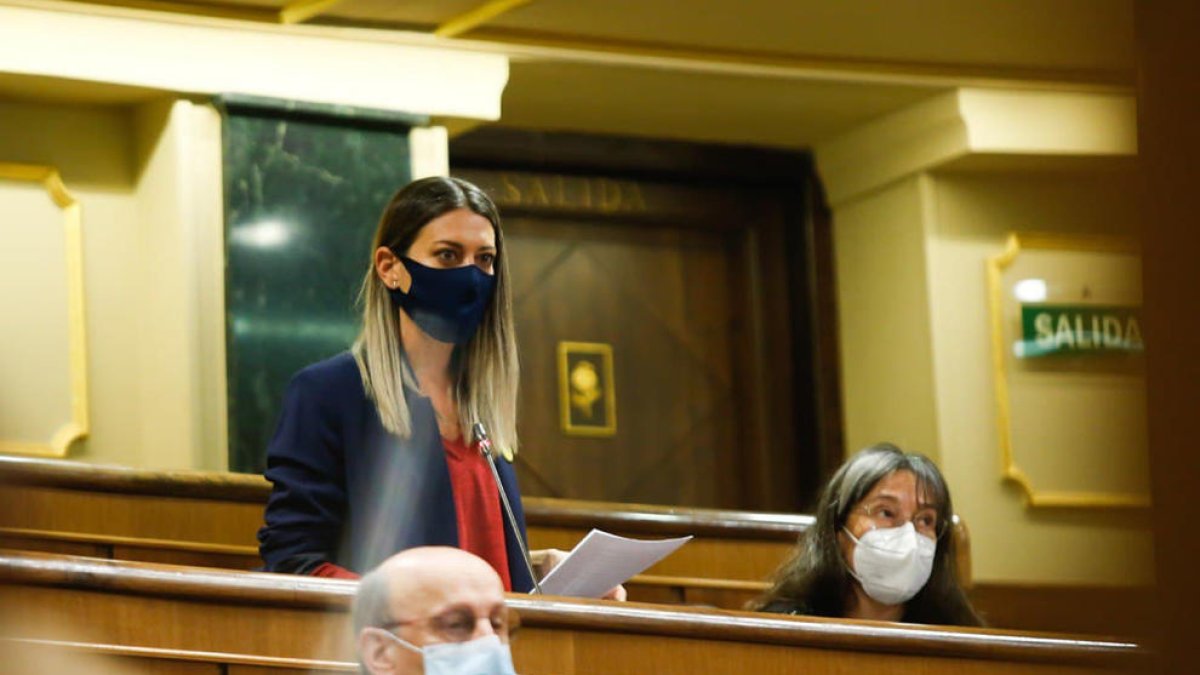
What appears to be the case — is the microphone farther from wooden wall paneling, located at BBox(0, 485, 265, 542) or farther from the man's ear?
wooden wall paneling, located at BBox(0, 485, 265, 542)

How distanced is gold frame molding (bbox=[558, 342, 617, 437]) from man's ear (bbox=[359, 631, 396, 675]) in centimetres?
466

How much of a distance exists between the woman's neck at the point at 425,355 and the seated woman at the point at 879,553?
0.82 metres

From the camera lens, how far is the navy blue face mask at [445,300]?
9.48 ft

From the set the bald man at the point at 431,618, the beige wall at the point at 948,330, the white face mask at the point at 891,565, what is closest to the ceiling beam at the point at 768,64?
the beige wall at the point at 948,330

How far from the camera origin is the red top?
9.20 ft

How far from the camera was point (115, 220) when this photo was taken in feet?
18.7

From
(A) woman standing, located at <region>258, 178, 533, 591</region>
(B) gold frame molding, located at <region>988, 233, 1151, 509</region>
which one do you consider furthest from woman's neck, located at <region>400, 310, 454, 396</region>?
(B) gold frame molding, located at <region>988, 233, 1151, 509</region>

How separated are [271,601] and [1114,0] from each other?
2.13 m

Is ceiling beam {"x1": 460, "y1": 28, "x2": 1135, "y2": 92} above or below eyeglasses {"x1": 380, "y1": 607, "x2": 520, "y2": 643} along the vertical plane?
above

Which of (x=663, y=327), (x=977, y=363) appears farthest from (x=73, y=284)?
(x=977, y=363)

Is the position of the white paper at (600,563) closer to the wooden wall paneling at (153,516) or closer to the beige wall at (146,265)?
the wooden wall paneling at (153,516)

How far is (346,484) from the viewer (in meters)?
2.75

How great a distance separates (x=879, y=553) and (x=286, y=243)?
8.74 feet

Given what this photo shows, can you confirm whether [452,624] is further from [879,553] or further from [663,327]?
[663,327]
